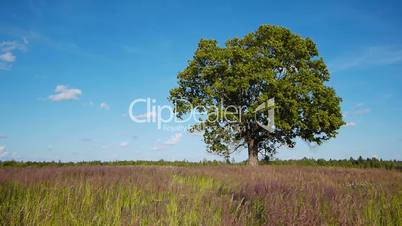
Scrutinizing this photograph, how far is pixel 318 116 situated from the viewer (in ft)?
86.8

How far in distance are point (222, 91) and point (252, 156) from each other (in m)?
6.06

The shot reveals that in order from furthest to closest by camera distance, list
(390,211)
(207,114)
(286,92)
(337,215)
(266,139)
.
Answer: (266,139) < (207,114) < (286,92) < (390,211) < (337,215)

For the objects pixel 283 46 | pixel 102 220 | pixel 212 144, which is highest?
pixel 283 46

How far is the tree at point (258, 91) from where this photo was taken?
26078mm

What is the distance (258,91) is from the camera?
90.2 feet

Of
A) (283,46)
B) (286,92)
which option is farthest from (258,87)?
(283,46)

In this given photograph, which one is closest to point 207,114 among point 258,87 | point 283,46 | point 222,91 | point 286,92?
point 222,91

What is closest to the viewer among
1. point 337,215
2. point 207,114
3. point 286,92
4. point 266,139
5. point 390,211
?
point 337,215

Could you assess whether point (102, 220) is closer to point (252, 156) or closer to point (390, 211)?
point (390, 211)

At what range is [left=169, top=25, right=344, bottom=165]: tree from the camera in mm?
26078

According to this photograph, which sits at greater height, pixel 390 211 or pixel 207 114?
pixel 207 114

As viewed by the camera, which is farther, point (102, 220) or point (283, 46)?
point (283, 46)

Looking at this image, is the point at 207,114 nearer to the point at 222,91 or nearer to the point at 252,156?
the point at 222,91

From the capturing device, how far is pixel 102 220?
469 cm
